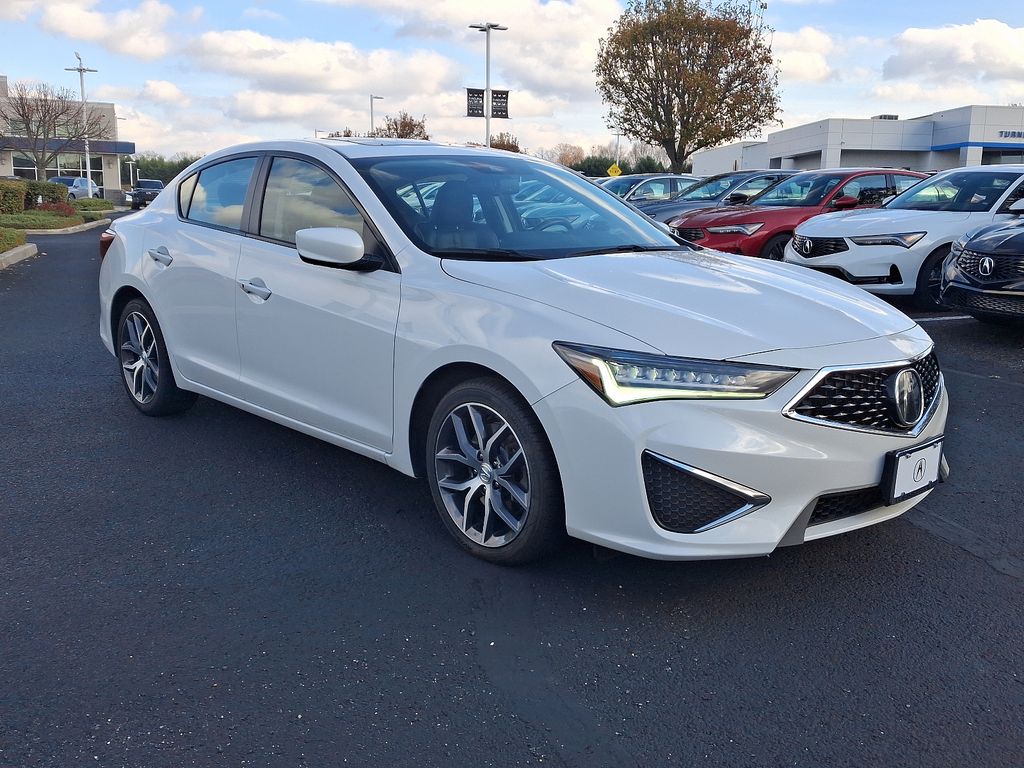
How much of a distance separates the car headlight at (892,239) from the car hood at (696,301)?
601 cm

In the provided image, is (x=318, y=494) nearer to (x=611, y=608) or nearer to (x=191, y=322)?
Answer: (x=191, y=322)

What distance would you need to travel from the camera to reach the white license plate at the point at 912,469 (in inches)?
127

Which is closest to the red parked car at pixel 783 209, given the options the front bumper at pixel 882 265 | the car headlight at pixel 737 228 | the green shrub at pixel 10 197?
the car headlight at pixel 737 228

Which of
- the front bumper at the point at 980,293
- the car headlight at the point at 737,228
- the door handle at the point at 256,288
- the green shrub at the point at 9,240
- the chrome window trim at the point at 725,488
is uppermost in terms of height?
the car headlight at the point at 737,228

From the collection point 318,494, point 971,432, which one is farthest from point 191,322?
point 971,432

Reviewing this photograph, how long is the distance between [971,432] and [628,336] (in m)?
3.16

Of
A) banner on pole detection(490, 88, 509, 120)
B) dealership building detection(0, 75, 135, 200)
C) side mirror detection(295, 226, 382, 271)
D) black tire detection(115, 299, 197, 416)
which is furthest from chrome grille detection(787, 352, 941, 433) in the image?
dealership building detection(0, 75, 135, 200)

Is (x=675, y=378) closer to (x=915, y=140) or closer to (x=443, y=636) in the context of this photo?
(x=443, y=636)

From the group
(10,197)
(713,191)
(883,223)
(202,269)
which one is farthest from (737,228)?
(10,197)

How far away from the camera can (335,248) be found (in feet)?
12.7

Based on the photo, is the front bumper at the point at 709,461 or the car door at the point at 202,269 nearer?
the front bumper at the point at 709,461

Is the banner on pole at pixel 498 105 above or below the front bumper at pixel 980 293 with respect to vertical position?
above

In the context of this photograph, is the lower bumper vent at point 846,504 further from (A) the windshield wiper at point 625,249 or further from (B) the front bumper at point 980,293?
(B) the front bumper at point 980,293

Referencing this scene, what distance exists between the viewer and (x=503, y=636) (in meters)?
3.13
